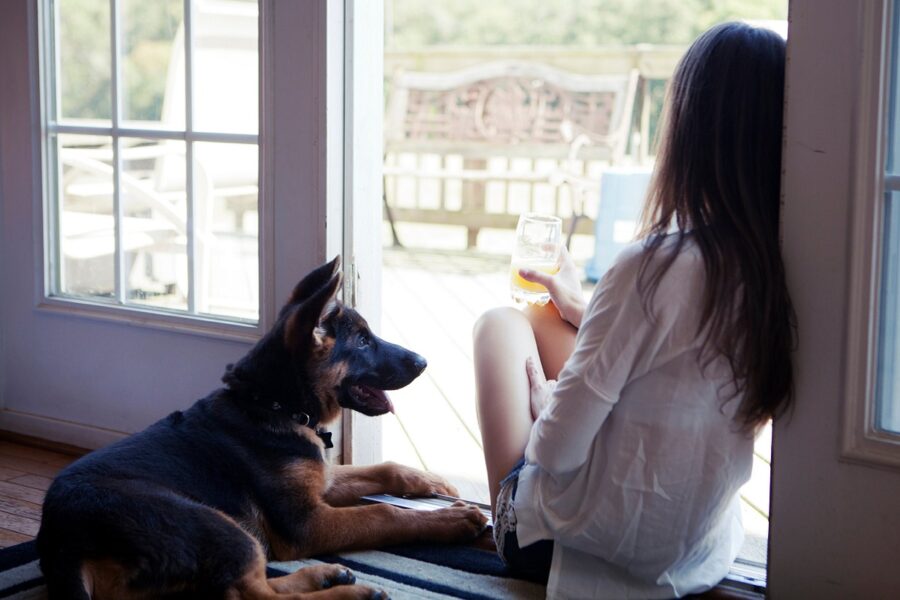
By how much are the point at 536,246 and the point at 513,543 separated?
63 cm

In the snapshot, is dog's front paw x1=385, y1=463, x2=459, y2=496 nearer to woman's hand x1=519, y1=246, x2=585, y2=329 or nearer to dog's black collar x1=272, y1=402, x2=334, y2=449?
dog's black collar x1=272, y1=402, x2=334, y2=449

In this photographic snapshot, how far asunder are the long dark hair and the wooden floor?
1.70m

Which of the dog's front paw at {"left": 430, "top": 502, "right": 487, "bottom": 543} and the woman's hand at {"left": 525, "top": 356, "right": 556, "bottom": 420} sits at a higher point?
the woman's hand at {"left": 525, "top": 356, "right": 556, "bottom": 420}

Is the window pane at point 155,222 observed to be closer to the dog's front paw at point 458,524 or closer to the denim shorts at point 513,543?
the dog's front paw at point 458,524

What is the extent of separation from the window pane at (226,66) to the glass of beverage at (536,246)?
3.06 feet

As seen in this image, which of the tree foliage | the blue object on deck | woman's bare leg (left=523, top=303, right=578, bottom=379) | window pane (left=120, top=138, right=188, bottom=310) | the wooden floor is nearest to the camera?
woman's bare leg (left=523, top=303, right=578, bottom=379)

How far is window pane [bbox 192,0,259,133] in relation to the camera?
9.08 ft

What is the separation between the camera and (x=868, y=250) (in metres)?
1.90

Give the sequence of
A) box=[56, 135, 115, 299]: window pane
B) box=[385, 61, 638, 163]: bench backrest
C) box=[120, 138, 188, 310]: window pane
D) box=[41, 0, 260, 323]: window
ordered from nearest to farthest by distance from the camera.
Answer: box=[41, 0, 260, 323]: window → box=[120, 138, 188, 310]: window pane → box=[56, 135, 115, 299]: window pane → box=[385, 61, 638, 163]: bench backrest

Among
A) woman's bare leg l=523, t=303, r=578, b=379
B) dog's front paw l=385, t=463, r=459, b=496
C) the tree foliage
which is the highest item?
the tree foliage

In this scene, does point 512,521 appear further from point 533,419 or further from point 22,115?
point 22,115

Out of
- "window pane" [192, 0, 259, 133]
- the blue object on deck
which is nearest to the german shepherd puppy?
"window pane" [192, 0, 259, 133]

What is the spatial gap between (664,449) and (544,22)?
730 centimetres

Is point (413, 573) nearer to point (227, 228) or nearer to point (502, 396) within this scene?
point (502, 396)
